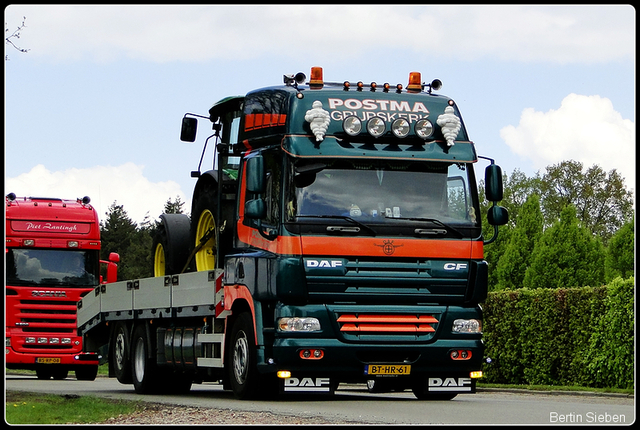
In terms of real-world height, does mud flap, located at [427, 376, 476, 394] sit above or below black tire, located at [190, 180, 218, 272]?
below

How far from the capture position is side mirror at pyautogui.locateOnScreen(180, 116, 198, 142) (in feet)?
58.9

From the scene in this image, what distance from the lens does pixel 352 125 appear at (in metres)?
14.1

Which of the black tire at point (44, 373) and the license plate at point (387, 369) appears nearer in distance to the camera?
the license plate at point (387, 369)

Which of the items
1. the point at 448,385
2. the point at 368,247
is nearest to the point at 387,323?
the point at 368,247

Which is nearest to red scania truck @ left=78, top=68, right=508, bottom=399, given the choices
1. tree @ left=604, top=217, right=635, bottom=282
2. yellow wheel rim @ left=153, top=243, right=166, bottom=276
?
yellow wheel rim @ left=153, top=243, right=166, bottom=276

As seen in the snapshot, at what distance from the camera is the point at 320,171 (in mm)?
13945

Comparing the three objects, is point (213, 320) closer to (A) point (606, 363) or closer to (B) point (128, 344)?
(B) point (128, 344)

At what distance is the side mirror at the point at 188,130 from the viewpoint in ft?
58.9

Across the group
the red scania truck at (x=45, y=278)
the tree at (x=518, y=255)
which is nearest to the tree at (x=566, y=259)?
the tree at (x=518, y=255)

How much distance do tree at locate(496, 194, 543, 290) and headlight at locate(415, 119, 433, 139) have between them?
126ft

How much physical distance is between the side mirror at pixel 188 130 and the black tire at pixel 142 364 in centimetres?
337

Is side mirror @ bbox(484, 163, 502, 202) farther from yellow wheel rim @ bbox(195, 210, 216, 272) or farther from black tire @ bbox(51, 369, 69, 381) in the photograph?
black tire @ bbox(51, 369, 69, 381)

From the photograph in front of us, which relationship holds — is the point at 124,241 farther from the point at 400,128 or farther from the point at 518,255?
the point at 400,128

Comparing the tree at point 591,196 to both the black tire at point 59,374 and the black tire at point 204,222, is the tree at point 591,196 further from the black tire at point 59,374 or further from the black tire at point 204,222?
the black tire at point 204,222
